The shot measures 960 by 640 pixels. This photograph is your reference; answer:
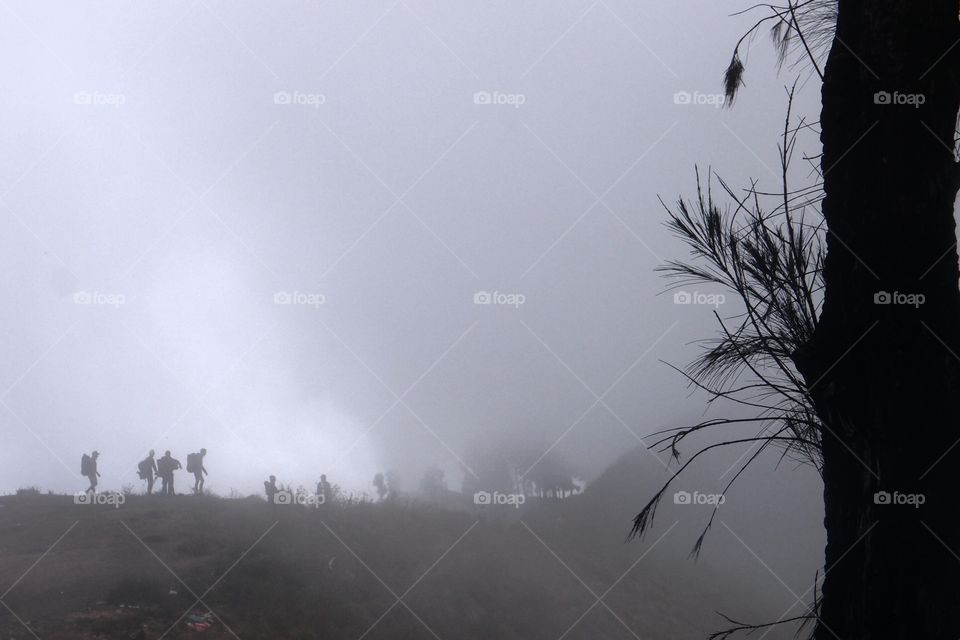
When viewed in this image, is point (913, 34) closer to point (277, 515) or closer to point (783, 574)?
point (277, 515)

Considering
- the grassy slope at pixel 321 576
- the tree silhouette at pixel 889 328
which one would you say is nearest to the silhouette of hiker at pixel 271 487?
the grassy slope at pixel 321 576

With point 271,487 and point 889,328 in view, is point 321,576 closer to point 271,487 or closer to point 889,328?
point 271,487

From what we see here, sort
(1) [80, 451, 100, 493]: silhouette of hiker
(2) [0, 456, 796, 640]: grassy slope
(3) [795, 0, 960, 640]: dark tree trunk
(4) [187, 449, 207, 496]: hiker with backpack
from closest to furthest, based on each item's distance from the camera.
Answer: (3) [795, 0, 960, 640]: dark tree trunk < (2) [0, 456, 796, 640]: grassy slope < (1) [80, 451, 100, 493]: silhouette of hiker < (4) [187, 449, 207, 496]: hiker with backpack

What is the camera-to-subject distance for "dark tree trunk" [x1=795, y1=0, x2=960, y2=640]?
2.36 meters

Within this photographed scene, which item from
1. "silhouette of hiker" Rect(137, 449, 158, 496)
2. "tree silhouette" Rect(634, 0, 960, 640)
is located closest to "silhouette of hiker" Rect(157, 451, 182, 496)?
"silhouette of hiker" Rect(137, 449, 158, 496)

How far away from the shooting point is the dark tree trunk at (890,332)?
7.75 ft

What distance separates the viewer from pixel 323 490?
16891mm

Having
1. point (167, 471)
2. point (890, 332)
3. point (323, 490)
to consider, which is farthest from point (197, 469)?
point (890, 332)

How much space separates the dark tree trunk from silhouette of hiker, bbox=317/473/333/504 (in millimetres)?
14939

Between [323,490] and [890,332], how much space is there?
15890mm

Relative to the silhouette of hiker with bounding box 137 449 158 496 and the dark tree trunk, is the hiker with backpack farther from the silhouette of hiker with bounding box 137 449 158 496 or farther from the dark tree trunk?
the dark tree trunk

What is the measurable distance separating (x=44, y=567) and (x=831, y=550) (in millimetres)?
9916

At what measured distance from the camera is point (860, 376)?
2523mm

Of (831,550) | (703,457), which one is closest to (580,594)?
(703,457)
